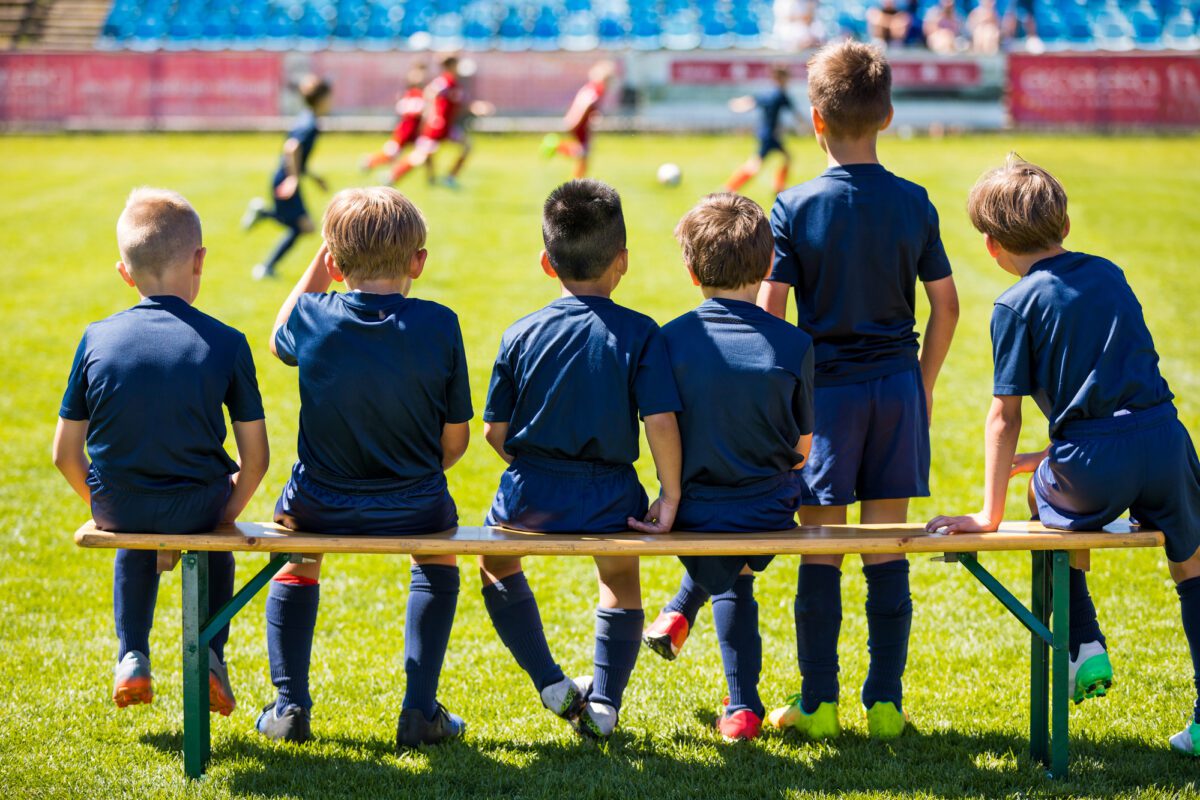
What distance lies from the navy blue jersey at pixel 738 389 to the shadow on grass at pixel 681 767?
0.89 m

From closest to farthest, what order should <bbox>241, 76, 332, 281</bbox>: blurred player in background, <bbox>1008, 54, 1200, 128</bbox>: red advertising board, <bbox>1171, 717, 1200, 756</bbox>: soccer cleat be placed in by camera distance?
<bbox>1171, 717, 1200, 756</bbox>: soccer cleat
<bbox>241, 76, 332, 281</bbox>: blurred player in background
<bbox>1008, 54, 1200, 128</bbox>: red advertising board

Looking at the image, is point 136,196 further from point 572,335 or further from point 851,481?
point 851,481

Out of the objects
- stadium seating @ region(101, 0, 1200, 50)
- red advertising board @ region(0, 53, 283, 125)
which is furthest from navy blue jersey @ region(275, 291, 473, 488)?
stadium seating @ region(101, 0, 1200, 50)

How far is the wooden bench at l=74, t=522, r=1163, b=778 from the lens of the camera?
3.83 meters

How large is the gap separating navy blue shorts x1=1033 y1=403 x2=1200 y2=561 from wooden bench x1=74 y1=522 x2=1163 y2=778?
66mm

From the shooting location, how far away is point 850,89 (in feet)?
13.5

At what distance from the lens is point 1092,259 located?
3938 mm

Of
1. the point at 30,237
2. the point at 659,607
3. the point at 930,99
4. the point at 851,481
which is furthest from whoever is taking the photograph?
the point at 930,99

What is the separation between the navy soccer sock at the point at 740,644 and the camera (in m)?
4.28

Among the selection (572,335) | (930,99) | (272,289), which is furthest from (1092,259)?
(930,99)

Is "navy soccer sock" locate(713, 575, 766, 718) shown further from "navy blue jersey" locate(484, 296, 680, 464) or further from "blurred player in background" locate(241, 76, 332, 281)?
"blurred player in background" locate(241, 76, 332, 281)

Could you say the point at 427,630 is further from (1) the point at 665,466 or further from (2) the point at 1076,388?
(2) the point at 1076,388

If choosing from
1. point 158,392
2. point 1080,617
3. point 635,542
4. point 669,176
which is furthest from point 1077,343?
point 669,176

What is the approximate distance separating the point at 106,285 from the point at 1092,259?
33.7 ft
